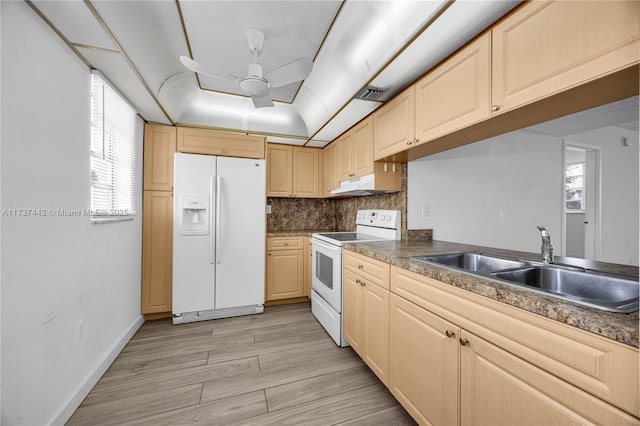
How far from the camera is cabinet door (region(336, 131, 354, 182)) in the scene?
115 inches

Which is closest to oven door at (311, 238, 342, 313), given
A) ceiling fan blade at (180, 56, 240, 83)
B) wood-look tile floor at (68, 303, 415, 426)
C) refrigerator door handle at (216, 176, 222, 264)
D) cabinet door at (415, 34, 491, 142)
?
wood-look tile floor at (68, 303, 415, 426)

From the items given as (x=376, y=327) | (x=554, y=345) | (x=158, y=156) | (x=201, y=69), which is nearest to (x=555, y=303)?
(x=554, y=345)

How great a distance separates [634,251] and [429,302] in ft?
10.7

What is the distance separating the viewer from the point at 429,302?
4.21ft

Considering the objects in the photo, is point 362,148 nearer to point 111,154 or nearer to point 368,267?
point 368,267

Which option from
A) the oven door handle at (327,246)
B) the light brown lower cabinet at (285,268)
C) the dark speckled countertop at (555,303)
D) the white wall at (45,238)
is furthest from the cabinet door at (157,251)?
the dark speckled countertop at (555,303)

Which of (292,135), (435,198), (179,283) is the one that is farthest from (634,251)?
(179,283)

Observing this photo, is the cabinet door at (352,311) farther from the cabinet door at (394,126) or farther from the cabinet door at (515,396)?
the cabinet door at (394,126)

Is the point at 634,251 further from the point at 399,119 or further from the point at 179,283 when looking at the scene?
the point at 179,283

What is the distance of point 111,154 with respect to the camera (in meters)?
2.17

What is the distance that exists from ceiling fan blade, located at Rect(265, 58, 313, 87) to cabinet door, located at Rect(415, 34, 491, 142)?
2.62 feet

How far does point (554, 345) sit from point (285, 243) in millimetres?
2845

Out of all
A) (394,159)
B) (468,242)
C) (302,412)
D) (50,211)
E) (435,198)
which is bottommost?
(302,412)

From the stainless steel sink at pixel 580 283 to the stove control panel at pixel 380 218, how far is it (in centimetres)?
120
